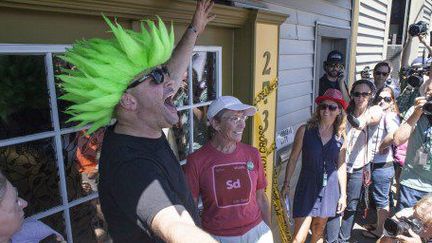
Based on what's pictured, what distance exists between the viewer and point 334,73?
459cm

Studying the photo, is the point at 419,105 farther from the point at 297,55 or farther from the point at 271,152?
the point at 297,55

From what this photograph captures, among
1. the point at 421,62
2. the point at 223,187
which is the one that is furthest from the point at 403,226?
the point at 421,62

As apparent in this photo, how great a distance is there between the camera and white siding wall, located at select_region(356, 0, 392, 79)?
6316 millimetres

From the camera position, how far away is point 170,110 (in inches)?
61.6

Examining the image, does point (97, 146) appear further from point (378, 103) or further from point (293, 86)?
point (378, 103)

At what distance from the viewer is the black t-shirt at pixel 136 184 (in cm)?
118

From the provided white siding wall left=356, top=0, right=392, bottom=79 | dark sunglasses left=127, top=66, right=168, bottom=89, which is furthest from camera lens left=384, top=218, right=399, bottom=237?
white siding wall left=356, top=0, right=392, bottom=79

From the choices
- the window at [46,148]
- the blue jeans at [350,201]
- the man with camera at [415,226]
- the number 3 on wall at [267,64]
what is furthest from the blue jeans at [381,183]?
the window at [46,148]

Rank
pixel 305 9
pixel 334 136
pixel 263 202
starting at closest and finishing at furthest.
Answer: pixel 263 202
pixel 334 136
pixel 305 9

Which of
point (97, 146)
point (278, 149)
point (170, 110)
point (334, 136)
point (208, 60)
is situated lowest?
point (278, 149)

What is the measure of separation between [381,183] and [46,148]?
3.45m

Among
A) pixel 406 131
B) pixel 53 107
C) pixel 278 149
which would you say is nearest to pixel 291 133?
pixel 278 149

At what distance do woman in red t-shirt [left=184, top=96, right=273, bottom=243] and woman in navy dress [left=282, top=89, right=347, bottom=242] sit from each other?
1004mm

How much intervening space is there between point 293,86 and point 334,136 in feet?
3.82
